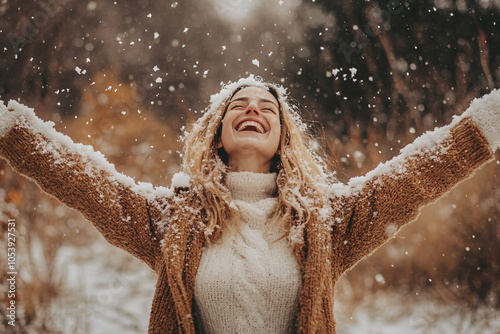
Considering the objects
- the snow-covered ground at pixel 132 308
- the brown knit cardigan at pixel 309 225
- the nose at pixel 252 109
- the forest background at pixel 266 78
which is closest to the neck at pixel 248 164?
the nose at pixel 252 109

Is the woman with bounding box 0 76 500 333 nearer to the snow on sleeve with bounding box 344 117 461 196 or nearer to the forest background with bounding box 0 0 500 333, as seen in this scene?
the snow on sleeve with bounding box 344 117 461 196

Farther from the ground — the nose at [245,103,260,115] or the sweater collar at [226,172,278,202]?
the nose at [245,103,260,115]

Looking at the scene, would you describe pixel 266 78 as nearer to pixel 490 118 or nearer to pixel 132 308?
pixel 132 308

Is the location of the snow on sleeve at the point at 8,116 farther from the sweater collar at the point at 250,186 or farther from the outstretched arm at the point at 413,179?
the outstretched arm at the point at 413,179

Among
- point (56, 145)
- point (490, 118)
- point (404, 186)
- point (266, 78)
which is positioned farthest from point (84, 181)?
point (266, 78)

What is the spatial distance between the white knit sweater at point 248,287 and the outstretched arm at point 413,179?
207mm

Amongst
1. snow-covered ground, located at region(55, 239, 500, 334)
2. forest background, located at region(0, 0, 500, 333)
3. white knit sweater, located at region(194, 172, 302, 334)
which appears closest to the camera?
white knit sweater, located at region(194, 172, 302, 334)

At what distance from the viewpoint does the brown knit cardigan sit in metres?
1.38

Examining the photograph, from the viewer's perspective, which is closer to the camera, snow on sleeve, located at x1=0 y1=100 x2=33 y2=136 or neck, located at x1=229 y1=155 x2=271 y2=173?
snow on sleeve, located at x1=0 y1=100 x2=33 y2=136

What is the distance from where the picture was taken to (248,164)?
1.71 meters

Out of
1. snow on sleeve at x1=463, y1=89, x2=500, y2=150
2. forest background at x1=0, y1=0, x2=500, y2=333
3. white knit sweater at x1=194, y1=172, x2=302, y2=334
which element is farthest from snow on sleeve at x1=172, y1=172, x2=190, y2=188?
forest background at x1=0, y1=0, x2=500, y2=333

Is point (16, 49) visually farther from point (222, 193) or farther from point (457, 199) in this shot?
point (457, 199)

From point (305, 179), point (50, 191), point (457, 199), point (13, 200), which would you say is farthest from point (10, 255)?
point (457, 199)

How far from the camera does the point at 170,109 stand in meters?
6.00
